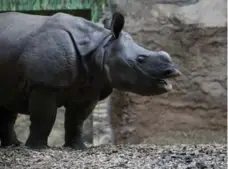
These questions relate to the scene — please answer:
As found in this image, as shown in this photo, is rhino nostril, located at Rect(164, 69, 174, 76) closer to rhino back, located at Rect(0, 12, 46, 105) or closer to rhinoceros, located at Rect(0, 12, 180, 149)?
rhinoceros, located at Rect(0, 12, 180, 149)

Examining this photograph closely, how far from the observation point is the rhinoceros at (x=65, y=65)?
8.71 ft

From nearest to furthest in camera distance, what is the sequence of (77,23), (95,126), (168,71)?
(168,71) → (77,23) → (95,126)

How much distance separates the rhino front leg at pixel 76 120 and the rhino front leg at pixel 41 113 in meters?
0.19

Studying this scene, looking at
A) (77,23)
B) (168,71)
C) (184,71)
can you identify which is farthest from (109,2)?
(168,71)

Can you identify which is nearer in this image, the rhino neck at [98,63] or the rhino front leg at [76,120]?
the rhino neck at [98,63]

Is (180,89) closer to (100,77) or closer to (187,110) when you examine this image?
(187,110)

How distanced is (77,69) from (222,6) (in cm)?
159

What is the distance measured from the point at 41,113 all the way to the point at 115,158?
0.44 m

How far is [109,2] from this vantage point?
3908mm

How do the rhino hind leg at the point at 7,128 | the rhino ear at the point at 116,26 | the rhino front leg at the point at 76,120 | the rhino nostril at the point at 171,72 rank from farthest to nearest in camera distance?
the rhino hind leg at the point at 7,128 < the rhino front leg at the point at 76,120 < the rhino ear at the point at 116,26 < the rhino nostril at the point at 171,72

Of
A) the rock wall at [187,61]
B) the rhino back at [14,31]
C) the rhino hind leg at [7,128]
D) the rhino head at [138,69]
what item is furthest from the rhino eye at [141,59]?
the rock wall at [187,61]

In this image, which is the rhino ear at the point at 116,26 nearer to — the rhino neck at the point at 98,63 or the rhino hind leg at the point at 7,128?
the rhino neck at the point at 98,63

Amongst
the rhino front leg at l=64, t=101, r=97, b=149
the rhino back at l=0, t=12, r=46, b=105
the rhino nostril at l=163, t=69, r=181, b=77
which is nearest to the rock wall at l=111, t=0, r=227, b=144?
the rhino front leg at l=64, t=101, r=97, b=149

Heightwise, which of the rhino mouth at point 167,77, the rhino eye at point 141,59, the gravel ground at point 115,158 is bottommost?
the gravel ground at point 115,158
